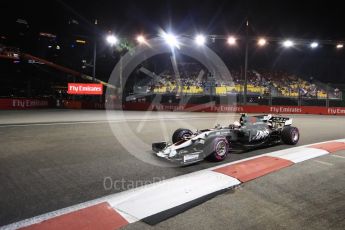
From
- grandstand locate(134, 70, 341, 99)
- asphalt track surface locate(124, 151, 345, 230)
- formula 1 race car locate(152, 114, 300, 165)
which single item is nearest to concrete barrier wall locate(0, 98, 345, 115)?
grandstand locate(134, 70, 341, 99)

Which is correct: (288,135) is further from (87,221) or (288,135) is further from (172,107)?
(172,107)

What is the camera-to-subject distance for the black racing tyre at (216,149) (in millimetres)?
6239

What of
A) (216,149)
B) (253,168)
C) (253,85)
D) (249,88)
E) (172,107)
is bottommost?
(253,168)

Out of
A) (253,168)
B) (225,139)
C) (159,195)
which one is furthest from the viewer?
(225,139)

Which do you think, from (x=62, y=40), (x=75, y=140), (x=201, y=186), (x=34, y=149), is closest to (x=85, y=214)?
(x=201, y=186)

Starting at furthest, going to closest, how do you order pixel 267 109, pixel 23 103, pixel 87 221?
pixel 267 109 < pixel 23 103 < pixel 87 221

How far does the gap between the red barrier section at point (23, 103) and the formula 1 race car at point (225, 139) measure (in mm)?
18799

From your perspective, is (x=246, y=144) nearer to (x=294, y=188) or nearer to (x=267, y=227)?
(x=294, y=188)

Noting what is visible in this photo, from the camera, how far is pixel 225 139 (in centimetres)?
657

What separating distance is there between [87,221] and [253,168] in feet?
11.2

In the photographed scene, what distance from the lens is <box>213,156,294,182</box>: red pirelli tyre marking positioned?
540 cm

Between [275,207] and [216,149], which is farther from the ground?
[216,149]

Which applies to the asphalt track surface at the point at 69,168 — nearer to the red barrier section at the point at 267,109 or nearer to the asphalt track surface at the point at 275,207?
the asphalt track surface at the point at 275,207

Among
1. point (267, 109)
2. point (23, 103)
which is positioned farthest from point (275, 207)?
point (23, 103)
